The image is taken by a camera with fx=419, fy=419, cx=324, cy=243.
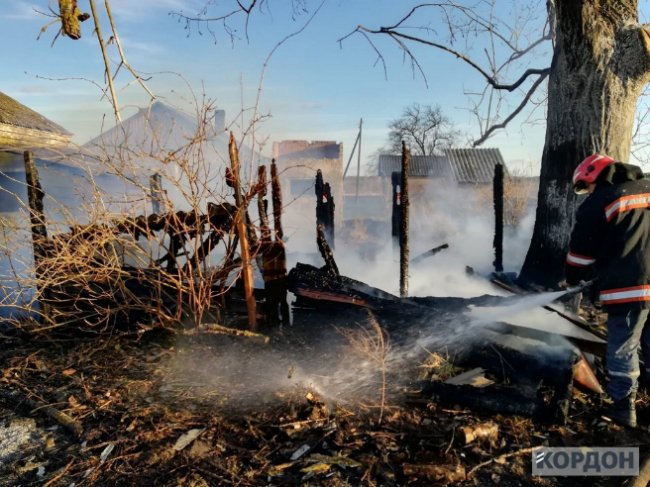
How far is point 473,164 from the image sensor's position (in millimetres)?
31859

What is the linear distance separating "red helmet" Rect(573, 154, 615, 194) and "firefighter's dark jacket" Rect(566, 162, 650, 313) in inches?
1.8

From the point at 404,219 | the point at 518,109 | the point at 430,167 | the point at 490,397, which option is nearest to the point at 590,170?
the point at 490,397

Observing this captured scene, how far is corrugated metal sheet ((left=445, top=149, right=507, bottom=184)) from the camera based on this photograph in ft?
100

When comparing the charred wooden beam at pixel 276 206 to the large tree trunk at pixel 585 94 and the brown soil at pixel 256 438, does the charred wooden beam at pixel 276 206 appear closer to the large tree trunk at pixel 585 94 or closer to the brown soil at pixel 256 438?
the brown soil at pixel 256 438

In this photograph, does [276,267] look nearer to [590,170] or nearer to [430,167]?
[590,170]

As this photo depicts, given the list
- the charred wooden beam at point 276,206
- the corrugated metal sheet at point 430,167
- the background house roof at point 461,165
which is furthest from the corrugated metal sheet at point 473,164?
the charred wooden beam at point 276,206

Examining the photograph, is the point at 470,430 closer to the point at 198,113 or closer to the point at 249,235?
the point at 249,235

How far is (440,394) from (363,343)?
1152 millimetres

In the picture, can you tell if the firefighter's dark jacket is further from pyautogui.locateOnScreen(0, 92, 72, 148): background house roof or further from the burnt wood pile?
pyautogui.locateOnScreen(0, 92, 72, 148): background house roof

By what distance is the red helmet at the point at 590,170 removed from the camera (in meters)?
3.51

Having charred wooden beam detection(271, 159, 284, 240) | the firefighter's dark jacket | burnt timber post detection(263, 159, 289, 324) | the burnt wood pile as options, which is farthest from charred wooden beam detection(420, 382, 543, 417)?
charred wooden beam detection(271, 159, 284, 240)

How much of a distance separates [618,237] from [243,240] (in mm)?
3672

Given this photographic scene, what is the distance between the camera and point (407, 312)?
15.8 feet

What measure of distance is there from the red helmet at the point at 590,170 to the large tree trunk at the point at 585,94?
2830mm
